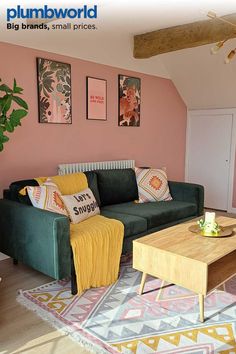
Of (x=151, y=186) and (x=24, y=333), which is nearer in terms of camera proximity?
(x=24, y=333)

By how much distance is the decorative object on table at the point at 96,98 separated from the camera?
3.83 m

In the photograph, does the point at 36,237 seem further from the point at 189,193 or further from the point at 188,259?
the point at 189,193

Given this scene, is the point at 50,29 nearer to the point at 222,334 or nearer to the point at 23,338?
the point at 23,338

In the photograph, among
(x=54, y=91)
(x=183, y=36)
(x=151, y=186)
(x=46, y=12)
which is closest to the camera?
(x=46, y=12)

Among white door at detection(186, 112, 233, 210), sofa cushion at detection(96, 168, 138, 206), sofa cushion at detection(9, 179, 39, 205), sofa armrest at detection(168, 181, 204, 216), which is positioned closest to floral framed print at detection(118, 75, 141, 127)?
sofa cushion at detection(96, 168, 138, 206)

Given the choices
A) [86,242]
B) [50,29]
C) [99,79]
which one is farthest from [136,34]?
[86,242]

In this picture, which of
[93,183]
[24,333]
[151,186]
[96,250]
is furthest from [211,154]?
[24,333]

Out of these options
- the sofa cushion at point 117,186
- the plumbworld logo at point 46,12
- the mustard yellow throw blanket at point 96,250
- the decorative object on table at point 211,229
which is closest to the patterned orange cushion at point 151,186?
the sofa cushion at point 117,186

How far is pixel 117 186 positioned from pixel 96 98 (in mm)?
1122

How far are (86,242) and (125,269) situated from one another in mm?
649

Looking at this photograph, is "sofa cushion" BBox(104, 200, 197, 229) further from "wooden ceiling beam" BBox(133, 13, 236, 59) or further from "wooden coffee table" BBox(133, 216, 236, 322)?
"wooden ceiling beam" BBox(133, 13, 236, 59)

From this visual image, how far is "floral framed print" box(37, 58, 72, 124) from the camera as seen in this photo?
3367 mm

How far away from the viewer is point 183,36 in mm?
3643

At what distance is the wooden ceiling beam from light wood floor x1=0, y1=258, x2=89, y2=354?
3.01 metres
